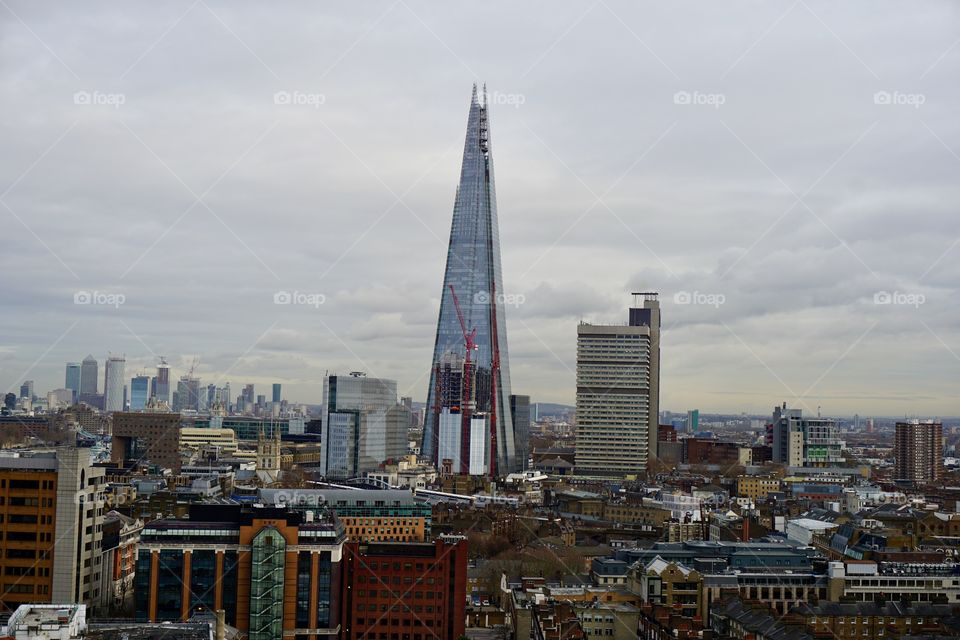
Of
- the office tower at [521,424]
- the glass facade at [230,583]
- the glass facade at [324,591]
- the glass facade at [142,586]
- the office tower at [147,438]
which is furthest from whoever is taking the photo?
the office tower at [521,424]

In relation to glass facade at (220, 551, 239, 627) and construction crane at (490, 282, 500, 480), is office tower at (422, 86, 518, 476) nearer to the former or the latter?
construction crane at (490, 282, 500, 480)

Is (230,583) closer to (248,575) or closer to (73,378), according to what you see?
(248,575)

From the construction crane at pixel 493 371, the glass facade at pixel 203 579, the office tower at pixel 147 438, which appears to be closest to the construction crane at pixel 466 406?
the construction crane at pixel 493 371

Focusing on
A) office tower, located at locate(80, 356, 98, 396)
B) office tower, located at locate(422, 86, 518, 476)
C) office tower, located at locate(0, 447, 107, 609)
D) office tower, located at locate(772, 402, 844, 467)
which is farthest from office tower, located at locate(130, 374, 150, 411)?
office tower, located at locate(0, 447, 107, 609)

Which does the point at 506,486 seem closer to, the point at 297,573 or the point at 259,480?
the point at 259,480

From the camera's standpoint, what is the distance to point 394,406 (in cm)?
13375

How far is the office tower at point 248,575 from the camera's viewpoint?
3931 cm

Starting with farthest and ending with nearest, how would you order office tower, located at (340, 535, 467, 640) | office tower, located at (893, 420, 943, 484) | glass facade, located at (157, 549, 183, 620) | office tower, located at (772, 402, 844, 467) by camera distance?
office tower, located at (772, 402, 844, 467) < office tower, located at (893, 420, 943, 484) < office tower, located at (340, 535, 467, 640) < glass facade, located at (157, 549, 183, 620)

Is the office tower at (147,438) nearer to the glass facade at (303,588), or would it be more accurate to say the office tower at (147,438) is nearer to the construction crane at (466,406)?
the construction crane at (466,406)

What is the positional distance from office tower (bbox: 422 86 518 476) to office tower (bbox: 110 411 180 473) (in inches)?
1144

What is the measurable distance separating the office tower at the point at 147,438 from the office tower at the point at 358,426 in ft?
47.4

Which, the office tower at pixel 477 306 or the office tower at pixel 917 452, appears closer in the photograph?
→ the office tower at pixel 917 452

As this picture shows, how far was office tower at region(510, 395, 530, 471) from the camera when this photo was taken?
151 m

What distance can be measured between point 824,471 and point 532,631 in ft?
278
